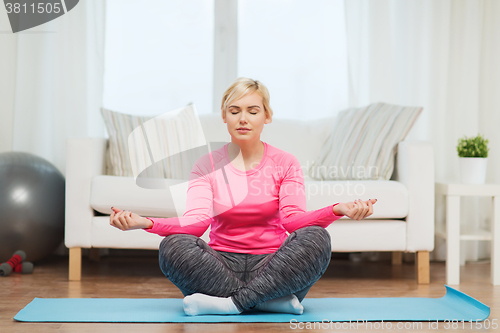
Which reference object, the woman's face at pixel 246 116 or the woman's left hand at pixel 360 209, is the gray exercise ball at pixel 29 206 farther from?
the woman's left hand at pixel 360 209

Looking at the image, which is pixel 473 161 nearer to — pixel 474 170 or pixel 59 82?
pixel 474 170

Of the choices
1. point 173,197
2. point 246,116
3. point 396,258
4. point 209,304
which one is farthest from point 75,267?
point 396,258

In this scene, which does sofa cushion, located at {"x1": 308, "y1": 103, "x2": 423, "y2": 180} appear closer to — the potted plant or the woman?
the potted plant

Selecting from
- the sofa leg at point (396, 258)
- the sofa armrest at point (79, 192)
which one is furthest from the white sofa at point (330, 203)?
the sofa leg at point (396, 258)

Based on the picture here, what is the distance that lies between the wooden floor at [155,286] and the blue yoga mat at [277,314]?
1.6 inches

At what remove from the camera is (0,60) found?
8.97 ft

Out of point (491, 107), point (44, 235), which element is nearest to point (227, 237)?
point (44, 235)

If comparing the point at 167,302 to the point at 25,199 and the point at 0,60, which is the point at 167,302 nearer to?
the point at 25,199

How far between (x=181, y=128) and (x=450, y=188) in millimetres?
1380

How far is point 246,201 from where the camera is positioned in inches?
58.3

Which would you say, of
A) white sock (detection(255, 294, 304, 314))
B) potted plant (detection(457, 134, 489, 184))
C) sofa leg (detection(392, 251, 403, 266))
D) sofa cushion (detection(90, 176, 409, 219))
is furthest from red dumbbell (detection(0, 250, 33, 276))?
potted plant (detection(457, 134, 489, 184))

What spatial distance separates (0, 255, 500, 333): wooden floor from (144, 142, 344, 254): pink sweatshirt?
0.93ft

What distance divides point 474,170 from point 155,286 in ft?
5.27

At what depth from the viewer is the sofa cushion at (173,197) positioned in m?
2.02
